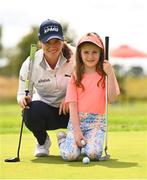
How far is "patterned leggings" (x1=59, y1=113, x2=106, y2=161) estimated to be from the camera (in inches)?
210

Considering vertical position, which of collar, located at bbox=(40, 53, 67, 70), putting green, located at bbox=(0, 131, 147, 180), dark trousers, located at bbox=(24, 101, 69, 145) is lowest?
putting green, located at bbox=(0, 131, 147, 180)

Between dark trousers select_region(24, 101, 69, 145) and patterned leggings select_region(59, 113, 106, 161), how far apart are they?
0.38 m

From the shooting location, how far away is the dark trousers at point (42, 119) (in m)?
5.80

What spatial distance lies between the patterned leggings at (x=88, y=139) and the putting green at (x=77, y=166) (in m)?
0.11

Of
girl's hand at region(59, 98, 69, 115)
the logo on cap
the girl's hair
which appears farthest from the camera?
girl's hand at region(59, 98, 69, 115)

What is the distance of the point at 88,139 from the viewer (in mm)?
5445

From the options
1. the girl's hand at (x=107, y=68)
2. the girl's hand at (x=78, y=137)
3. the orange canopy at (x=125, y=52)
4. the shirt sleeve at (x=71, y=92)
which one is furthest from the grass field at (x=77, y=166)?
the orange canopy at (x=125, y=52)

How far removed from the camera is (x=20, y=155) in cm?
579

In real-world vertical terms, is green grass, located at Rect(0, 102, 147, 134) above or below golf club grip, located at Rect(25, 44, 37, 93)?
below

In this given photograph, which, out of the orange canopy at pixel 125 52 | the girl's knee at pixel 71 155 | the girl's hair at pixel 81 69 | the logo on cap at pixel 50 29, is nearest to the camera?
the girl's knee at pixel 71 155

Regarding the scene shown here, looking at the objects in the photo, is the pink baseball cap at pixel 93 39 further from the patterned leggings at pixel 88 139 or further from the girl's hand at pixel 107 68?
the patterned leggings at pixel 88 139

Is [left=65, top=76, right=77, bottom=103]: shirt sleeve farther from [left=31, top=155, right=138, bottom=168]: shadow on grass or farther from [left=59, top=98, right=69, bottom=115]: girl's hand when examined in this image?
[left=31, top=155, right=138, bottom=168]: shadow on grass

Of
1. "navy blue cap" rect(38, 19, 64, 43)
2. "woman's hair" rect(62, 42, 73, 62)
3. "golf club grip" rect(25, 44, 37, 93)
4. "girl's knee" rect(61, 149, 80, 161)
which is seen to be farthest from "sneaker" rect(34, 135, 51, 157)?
"navy blue cap" rect(38, 19, 64, 43)

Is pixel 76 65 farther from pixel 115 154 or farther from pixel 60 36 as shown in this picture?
pixel 115 154
